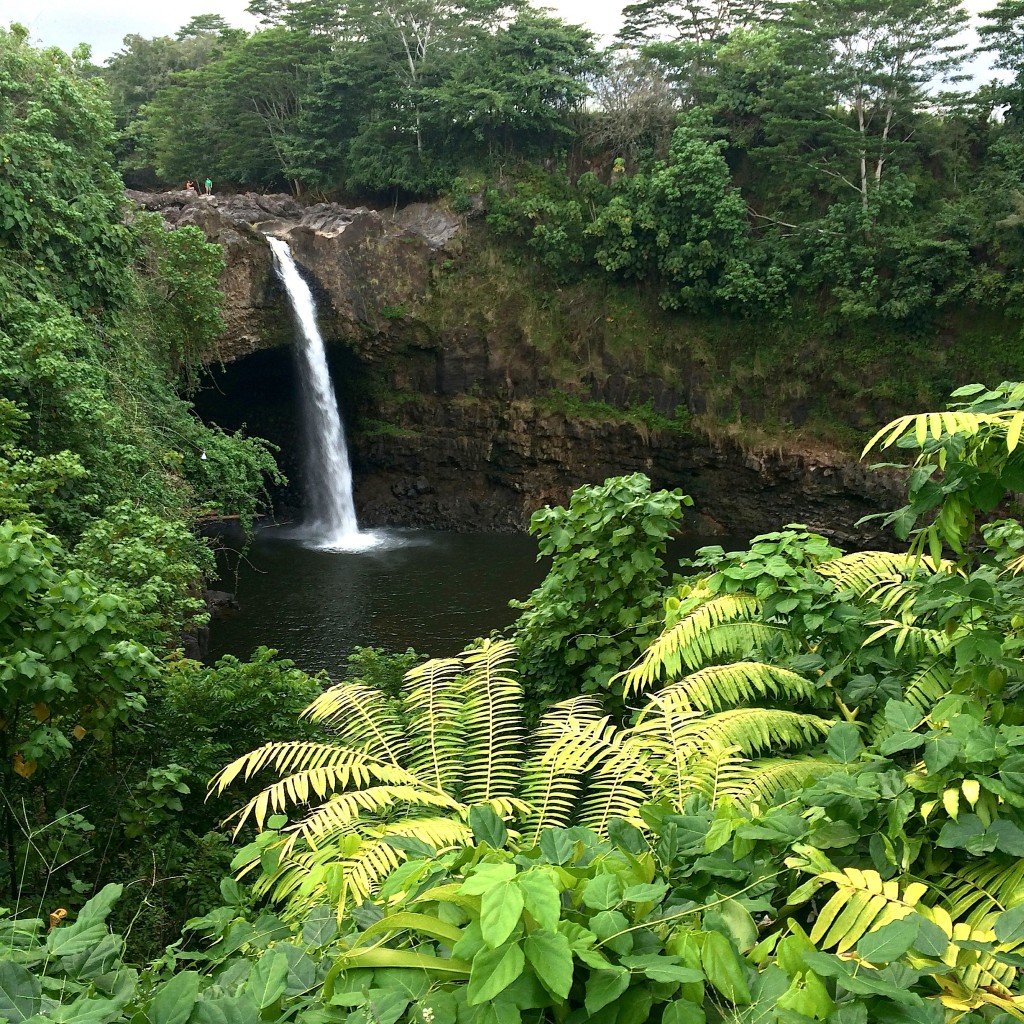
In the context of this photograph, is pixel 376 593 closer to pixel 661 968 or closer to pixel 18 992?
pixel 18 992

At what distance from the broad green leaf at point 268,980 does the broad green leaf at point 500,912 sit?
35cm

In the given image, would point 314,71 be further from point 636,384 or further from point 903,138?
point 903,138

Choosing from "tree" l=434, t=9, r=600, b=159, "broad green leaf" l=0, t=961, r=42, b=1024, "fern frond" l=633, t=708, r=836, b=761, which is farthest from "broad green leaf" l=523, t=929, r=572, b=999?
"tree" l=434, t=9, r=600, b=159

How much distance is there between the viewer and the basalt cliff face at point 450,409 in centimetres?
1959

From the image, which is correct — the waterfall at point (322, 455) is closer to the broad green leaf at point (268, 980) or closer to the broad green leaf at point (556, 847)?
the broad green leaf at point (556, 847)

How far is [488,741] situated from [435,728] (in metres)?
0.20

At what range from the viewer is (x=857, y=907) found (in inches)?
60.2

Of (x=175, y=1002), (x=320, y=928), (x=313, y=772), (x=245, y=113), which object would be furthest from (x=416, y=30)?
(x=175, y=1002)

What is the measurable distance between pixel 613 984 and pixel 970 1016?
534 millimetres

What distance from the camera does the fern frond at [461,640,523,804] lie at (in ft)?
9.35

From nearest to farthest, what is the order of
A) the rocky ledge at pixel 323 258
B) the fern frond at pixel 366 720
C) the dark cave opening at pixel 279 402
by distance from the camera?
1. the fern frond at pixel 366 720
2. the rocky ledge at pixel 323 258
3. the dark cave opening at pixel 279 402

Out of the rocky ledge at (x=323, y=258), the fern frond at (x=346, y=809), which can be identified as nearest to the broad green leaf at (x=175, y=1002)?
the fern frond at (x=346, y=809)

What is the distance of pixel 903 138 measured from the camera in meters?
19.2

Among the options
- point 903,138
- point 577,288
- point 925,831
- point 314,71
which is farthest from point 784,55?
point 925,831
